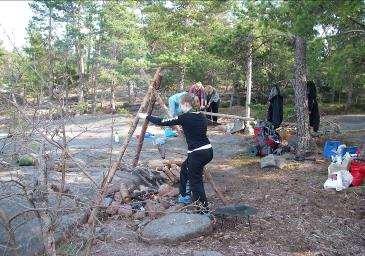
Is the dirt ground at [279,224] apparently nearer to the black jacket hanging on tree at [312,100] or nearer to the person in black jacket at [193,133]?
the person in black jacket at [193,133]

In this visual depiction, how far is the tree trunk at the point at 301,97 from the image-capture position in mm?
10352

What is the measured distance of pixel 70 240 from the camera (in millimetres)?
6105

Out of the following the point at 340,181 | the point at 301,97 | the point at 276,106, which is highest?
the point at 301,97

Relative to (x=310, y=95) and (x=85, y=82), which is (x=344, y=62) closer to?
(x=310, y=95)

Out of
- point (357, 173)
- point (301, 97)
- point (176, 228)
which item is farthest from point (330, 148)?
point (176, 228)

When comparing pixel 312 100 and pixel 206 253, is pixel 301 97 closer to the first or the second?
pixel 312 100

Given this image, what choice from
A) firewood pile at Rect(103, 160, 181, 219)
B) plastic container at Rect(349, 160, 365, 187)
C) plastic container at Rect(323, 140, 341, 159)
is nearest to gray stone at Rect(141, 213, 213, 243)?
firewood pile at Rect(103, 160, 181, 219)

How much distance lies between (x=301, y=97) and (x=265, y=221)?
14.9ft

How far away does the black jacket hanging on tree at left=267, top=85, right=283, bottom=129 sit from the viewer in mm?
11516

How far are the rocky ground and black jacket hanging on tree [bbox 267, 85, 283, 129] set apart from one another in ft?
4.40

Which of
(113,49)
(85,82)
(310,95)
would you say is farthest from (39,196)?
(85,82)

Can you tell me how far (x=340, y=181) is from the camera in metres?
8.18

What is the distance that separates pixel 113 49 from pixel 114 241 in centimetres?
2562

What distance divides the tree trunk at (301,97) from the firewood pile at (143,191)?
322 cm
